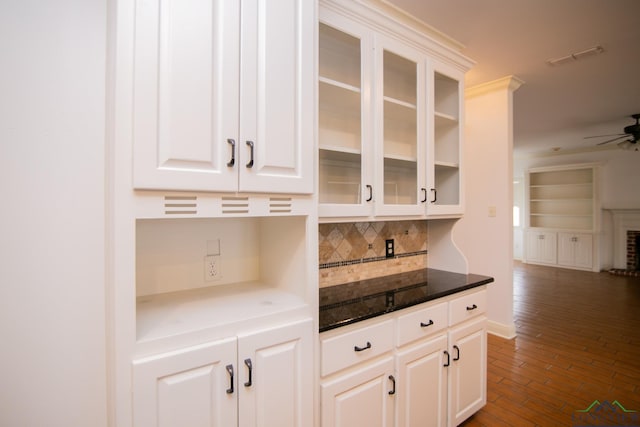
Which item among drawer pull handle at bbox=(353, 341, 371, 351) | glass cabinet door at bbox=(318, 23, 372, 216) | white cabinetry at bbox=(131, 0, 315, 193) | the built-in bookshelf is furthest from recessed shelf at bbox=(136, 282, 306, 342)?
the built-in bookshelf

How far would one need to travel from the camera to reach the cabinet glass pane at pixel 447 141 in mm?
2074

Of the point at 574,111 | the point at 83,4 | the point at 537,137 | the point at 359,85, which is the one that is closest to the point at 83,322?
the point at 83,4

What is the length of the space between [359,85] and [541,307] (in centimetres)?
444

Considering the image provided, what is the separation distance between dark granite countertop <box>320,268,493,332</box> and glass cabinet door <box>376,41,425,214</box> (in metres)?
0.46

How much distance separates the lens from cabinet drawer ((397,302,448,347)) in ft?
5.05

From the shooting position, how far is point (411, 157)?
1866mm


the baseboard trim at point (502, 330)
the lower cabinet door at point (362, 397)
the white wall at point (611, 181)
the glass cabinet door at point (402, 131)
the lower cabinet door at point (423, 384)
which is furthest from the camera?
the white wall at point (611, 181)

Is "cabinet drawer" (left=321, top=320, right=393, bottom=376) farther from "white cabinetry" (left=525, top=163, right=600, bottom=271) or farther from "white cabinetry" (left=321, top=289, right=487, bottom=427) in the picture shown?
"white cabinetry" (left=525, top=163, right=600, bottom=271)

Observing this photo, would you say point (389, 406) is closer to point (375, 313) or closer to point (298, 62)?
point (375, 313)

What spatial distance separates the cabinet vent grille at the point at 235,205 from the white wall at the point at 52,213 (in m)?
0.50

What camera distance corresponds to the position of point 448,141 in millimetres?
2146

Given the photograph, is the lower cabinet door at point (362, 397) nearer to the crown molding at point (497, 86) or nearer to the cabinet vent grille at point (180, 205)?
the cabinet vent grille at point (180, 205)

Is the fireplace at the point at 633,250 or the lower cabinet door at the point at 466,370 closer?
the lower cabinet door at the point at 466,370

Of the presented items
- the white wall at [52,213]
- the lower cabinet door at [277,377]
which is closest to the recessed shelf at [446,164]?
the lower cabinet door at [277,377]
